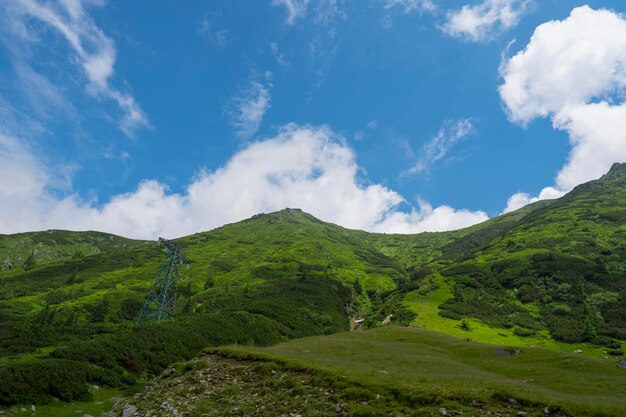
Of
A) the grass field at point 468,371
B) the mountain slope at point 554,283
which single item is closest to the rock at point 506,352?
the grass field at point 468,371

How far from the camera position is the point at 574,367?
3459 centimetres

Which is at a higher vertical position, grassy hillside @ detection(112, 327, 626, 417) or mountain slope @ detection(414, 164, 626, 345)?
mountain slope @ detection(414, 164, 626, 345)

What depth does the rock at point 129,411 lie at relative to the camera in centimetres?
2444

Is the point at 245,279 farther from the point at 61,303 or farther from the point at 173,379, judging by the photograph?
the point at 173,379

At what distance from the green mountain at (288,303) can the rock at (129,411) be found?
563 centimetres

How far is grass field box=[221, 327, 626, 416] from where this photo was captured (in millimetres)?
19625

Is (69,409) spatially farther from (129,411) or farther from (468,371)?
(468,371)

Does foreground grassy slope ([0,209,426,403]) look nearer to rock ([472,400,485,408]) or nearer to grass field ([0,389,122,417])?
grass field ([0,389,122,417])

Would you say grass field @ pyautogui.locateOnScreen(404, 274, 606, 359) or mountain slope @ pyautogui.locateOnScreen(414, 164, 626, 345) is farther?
mountain slope @ pyautogui.locateOnScreen(414, 164, 626, 345)

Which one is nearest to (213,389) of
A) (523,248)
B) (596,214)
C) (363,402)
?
(363,402)

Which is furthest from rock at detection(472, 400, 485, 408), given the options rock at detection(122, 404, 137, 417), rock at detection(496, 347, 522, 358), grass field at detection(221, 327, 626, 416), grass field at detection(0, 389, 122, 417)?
rock at detection(496, 347, 522, 358)

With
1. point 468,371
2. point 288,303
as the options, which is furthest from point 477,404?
point 288,303

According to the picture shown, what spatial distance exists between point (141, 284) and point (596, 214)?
19655 cm

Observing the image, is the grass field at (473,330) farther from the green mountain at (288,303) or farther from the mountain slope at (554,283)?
the mountain slope at (554,283)
